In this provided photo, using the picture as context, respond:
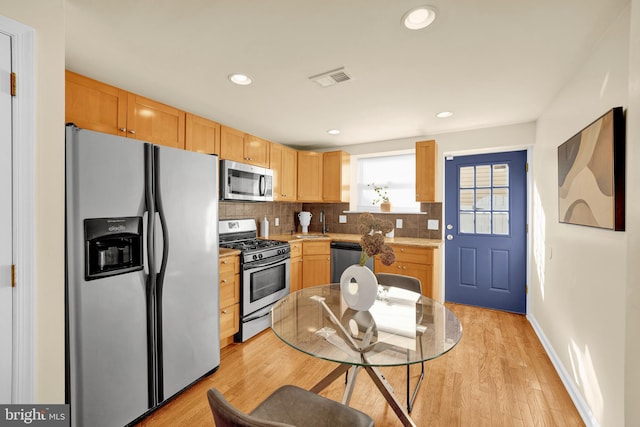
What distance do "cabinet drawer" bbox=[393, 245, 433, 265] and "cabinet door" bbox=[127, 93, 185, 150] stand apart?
8.70 ft

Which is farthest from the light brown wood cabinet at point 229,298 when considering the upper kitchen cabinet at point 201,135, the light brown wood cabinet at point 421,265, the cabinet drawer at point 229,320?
the light brown wood cabinet at point 421,265

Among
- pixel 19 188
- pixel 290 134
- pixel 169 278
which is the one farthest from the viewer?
pixel 290 134

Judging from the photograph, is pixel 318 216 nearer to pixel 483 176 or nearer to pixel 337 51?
pixel 483 176

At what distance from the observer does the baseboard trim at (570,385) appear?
166 cm

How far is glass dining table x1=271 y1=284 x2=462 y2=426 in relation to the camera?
1.18m

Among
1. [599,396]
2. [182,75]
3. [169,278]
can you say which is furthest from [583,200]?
[182,75]

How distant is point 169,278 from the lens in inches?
72.9

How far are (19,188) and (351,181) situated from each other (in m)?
3.64

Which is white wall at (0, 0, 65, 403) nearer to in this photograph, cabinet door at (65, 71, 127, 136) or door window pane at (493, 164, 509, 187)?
cabinet door at (65, 71, 127, 136)

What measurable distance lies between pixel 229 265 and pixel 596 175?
2.71 meters

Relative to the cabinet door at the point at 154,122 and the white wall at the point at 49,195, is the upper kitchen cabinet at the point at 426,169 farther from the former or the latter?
the white wall at the point at 49,195

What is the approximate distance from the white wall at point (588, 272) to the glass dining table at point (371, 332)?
0.80 metres

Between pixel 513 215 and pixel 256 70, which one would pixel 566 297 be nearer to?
pixel 513 215

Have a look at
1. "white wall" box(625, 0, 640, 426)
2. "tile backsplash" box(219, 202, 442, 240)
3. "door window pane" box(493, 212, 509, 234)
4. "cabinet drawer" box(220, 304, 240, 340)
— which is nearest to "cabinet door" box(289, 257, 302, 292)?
"tile backsplash" box(219, 202, 442, 240)
